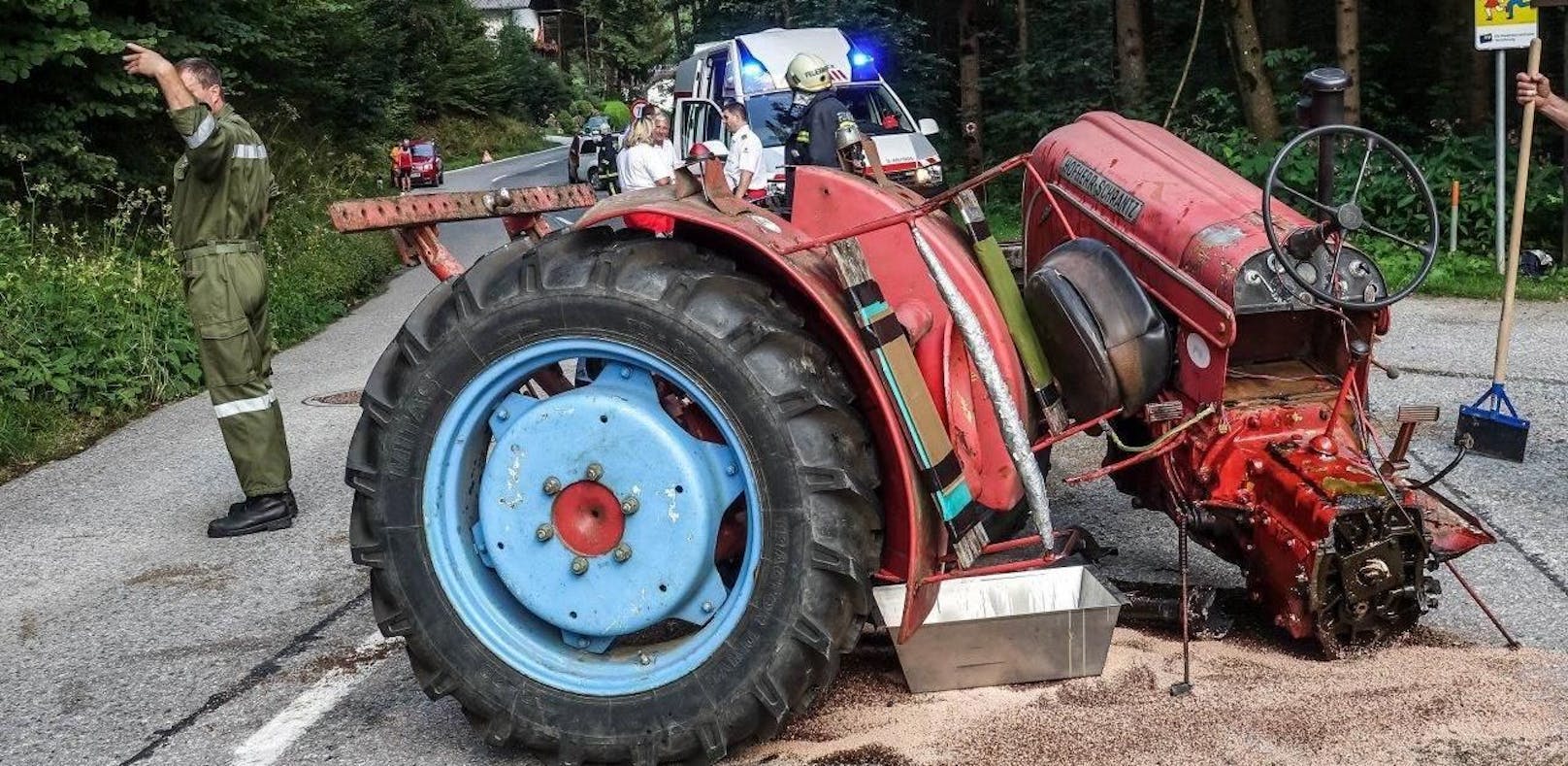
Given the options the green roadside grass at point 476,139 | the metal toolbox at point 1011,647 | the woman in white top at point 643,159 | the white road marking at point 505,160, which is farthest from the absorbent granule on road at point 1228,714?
the green roadside grass at point 476,139

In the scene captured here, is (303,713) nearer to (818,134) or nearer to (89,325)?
(89,325)

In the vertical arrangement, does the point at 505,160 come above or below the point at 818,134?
below

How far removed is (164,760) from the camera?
3502mm

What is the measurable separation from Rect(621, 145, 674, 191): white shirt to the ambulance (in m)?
1.23

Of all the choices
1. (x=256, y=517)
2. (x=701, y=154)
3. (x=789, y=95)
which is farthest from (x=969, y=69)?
(x=701, y=154)

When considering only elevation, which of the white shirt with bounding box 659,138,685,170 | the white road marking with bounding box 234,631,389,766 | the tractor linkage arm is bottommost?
the white road marking with bounding box 234,631,389,766

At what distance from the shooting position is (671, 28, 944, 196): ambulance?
15812mm

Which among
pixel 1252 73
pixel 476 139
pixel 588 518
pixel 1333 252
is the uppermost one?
pixel 1333 252

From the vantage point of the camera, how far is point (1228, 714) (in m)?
3.27

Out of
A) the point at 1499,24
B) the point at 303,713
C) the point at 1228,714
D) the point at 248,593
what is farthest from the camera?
the point at 1499,24

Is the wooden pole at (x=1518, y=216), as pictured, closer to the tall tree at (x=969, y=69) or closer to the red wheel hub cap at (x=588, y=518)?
the red wheel hub cap at (x=588, y=518)

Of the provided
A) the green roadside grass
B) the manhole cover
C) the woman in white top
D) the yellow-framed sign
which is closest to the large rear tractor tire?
the manhole cover

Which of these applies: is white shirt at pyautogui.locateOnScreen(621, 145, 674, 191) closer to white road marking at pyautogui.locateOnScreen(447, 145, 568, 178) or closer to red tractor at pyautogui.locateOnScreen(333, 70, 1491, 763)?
red tractor at pyautogui.locateOnScreen(333, 70, 1491, 763)

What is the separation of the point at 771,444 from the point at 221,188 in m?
3.82
